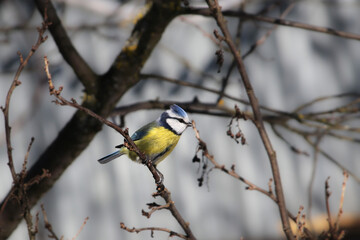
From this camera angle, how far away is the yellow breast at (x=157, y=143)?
44.0 inches

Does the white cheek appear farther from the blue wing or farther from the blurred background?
the blurred background

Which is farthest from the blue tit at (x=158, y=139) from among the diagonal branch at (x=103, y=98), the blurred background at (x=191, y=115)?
the blurred background at (x=191, y=115)

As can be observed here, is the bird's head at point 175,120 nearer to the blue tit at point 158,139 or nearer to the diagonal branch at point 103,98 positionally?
the blue tit at point 158,139

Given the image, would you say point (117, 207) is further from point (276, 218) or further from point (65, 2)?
point (65, 2)

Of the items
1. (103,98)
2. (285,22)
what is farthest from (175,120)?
(285,22)

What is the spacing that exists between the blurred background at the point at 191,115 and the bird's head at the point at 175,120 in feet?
4.77

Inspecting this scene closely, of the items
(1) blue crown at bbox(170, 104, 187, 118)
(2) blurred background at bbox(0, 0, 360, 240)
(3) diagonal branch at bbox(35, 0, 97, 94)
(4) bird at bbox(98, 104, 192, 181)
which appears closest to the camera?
(1) blue crown at bbox(170, 104, 187, 118)

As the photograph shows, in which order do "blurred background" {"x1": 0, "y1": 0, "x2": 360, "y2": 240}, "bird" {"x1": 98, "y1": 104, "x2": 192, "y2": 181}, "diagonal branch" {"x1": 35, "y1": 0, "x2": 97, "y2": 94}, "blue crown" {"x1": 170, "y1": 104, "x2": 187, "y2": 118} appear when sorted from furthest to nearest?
"blurred background" {"x1": 0, "y1": 0, "x2": 360, "y2": 240} → "diagonal branch" {"x1": 35, "y1": 0, "x2": 97, "y2": 94} → "bird" {"x1": 98, "y1": 104, "x2": 192, "y2": 181} → "blue crown" {"x1": 170, "y1": 104, "x2": 187, "y2": 118}

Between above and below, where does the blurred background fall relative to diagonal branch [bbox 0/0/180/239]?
above

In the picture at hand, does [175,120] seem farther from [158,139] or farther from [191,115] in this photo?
[191,115]

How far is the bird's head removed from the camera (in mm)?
971

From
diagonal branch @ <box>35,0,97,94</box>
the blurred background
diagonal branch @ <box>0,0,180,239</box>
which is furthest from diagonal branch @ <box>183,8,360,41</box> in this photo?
the blurred background

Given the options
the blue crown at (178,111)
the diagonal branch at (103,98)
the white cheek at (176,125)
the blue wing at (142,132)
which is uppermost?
the diagonal branch at (103,98)

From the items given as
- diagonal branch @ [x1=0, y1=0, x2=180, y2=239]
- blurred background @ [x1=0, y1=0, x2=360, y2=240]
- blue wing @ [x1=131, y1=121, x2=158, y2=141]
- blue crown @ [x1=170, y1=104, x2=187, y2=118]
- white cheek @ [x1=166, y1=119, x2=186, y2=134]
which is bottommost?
blue crown @ [x1=170, y1=104, x2=187, y2=118]
